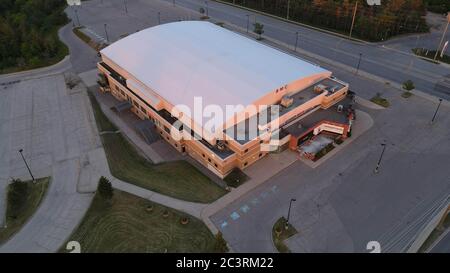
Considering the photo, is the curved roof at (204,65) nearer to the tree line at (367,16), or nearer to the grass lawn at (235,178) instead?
the grass lawn at (235,178)

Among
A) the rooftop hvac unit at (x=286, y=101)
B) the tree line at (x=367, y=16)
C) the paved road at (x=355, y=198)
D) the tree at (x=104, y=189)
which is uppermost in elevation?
the tree line at (x=367, y=16)

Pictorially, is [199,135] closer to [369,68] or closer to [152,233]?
[152,233]

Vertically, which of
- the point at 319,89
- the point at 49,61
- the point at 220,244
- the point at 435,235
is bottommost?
the point at 435,235

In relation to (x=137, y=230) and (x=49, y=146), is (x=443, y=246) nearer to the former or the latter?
(x=137, y=230)

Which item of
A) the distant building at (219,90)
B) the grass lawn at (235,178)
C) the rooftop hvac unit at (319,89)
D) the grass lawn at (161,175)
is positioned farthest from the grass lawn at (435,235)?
the rooftop hvac unit at (319,89)

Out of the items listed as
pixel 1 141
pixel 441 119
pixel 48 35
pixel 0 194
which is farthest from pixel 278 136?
pixel 48 35

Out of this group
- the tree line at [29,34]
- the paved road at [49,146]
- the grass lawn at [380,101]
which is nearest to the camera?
the paved road at [49,146]

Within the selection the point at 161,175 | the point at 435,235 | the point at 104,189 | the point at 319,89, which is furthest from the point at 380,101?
the point at 104,189
